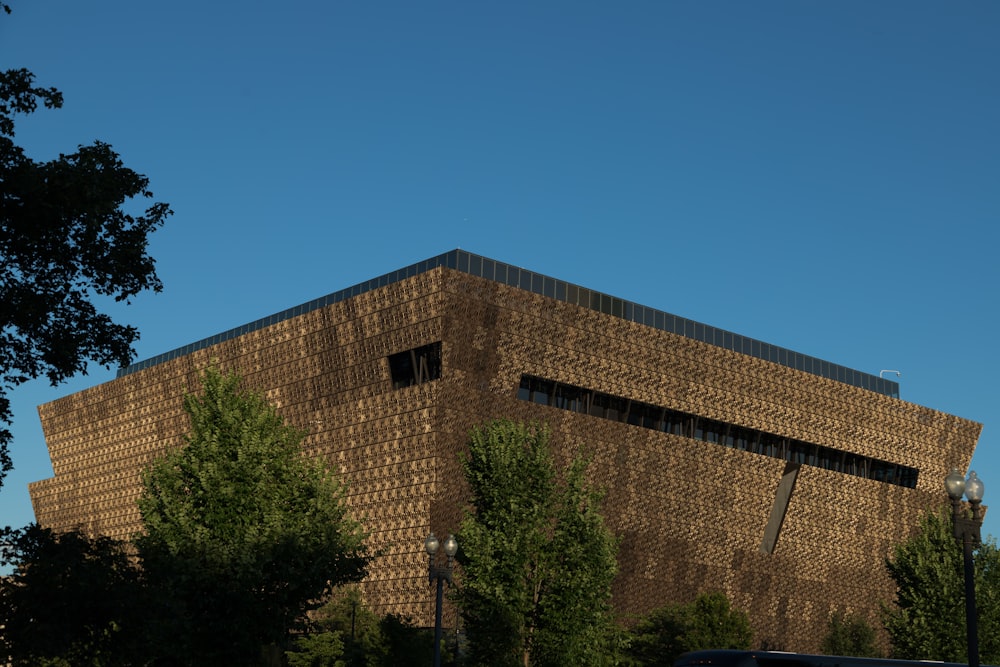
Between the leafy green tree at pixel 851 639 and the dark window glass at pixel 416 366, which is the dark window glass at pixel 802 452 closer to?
the leafy green tree at pixel 851 639

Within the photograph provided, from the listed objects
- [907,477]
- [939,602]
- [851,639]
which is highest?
[907,477]

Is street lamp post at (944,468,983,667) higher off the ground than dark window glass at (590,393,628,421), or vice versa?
dark window glass at (590,393,628,421)

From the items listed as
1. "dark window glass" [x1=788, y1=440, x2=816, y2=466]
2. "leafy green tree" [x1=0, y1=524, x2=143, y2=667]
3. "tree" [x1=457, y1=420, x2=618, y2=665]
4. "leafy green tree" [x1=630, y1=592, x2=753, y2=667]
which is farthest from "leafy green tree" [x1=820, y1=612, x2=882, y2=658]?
"leafy green tree" [x1=0, y1=524, x2=143, y2=667]

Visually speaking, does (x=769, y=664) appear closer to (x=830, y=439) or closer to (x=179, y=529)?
(x=179, y=529)

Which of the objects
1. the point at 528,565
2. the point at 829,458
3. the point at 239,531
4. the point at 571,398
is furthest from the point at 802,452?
the point at 239,531

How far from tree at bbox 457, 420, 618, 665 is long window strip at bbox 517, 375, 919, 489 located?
34.6 m

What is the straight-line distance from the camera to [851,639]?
90.1 m

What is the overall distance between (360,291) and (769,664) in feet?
189

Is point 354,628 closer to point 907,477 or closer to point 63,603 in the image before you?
point 63,603

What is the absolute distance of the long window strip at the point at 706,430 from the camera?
261 ft

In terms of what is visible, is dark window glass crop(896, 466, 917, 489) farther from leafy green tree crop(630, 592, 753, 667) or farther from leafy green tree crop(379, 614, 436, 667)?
Answer: leafy green tree crop(379, 614, 436, 667)

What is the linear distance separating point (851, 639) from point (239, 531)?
68.5 metres

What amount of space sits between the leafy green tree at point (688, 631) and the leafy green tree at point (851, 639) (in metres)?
17.7

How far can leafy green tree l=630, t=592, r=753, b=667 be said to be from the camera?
2771 inches
